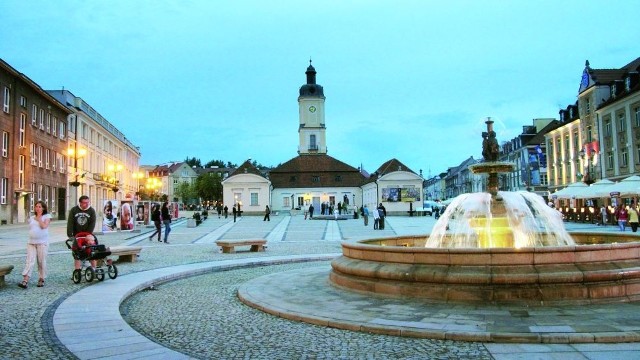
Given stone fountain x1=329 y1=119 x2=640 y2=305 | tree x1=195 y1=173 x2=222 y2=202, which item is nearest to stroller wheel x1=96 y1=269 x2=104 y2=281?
stone fountain x1=329 y1=119 x2=640 y2=305

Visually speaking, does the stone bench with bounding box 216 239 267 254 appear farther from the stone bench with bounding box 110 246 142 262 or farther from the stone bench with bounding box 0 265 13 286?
the stone bench with bounding box 0 265 13 286

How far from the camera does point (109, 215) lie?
3362 centimetres

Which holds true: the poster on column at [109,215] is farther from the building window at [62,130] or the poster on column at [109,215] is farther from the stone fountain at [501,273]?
the stone fountain at [501,273]

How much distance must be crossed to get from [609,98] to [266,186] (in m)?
47.7

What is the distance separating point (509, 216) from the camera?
13.4 m

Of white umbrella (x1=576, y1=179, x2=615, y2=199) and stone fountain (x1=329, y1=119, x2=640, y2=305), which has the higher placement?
white umbrella (x1=576, y1=179, x2=615, y2=199)

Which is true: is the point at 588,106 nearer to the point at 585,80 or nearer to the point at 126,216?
the point at 585,80

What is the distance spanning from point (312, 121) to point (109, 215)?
216 ft

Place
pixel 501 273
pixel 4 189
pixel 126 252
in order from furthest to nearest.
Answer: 1. pixel 4 189
2. pixel 126 252
3. pixel 501 273

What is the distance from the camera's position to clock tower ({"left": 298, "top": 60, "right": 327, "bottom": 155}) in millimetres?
97125

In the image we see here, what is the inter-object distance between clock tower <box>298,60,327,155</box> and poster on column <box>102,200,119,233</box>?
64.0 meters

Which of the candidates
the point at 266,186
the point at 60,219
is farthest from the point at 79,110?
the point at 266,186

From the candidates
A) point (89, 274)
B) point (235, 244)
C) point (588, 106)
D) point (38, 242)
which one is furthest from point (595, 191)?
point (38, 242)

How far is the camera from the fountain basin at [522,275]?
28.0 ft
